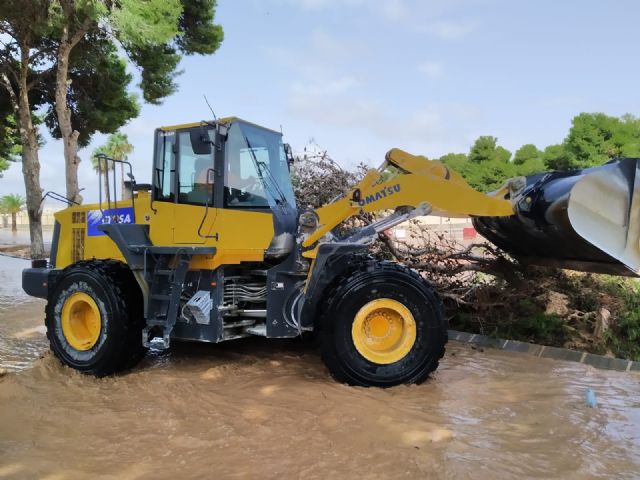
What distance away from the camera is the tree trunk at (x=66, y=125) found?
49.6ft

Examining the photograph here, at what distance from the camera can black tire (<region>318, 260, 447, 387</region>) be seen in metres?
5.00

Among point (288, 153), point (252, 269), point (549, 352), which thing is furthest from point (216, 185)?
point (549, 352)

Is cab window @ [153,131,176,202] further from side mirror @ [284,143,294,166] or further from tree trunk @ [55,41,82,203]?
tree trunk @ [55,41,82,203]

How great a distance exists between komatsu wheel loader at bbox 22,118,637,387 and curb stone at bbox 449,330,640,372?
1.81 m

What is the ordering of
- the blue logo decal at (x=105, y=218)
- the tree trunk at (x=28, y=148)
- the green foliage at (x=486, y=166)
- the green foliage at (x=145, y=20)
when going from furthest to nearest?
the green foliage at (x=486, y=166), the tree trunk at (x=28, y=148), the green foliage at (x=145, y=20), the blue logo decal at (x=105, y=218)

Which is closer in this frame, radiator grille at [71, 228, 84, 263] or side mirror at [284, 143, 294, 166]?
side mirror at [284, 143, 294, 166]

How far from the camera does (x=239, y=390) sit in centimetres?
514

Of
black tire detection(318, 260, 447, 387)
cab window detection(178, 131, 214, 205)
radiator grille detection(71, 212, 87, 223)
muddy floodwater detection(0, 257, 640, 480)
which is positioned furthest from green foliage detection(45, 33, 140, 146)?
black tire detection(318, 260, 447, 387)

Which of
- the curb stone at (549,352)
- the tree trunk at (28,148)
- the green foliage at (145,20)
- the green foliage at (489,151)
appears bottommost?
the curb stone at (549,352)

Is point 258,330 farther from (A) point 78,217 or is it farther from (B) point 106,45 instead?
(B) point 106,45

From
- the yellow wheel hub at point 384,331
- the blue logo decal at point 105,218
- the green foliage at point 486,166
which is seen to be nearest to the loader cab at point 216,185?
the blue logo decal at point 105,218

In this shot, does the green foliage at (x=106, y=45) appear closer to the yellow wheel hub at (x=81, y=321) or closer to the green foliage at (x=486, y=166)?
the yellow wheel hub at (x=81, y=321)

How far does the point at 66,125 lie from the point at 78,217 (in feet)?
32.9

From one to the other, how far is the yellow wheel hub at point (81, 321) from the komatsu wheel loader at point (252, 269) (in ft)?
0.05
